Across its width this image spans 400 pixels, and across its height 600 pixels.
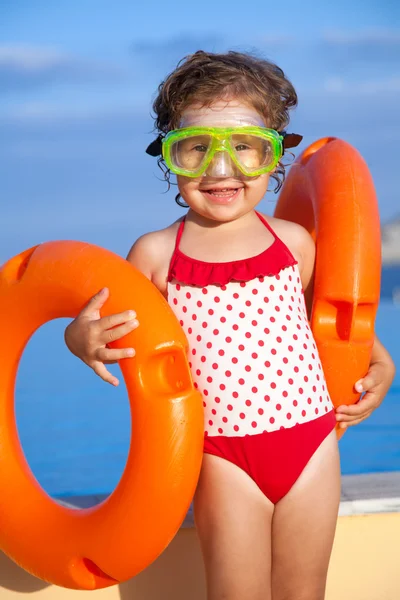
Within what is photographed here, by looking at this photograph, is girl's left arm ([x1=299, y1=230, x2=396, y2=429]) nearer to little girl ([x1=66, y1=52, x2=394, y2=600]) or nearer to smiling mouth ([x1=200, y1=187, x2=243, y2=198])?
little girl ([x1=66, y1=52, x2=394, y2=600])

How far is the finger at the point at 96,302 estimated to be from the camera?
6.51 ft

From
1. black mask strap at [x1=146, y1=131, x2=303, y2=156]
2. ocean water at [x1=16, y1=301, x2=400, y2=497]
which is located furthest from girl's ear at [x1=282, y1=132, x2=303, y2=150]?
ocean water at [x1=16, y1=301, x2=400, y2=497]

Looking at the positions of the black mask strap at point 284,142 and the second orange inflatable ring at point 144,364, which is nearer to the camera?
the second orange inflatable ring at point 144,364

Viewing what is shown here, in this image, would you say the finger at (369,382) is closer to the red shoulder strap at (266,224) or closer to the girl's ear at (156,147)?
the red shoulder strap at (266,224)

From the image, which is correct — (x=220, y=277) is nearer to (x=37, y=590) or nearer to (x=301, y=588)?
(x=301, y=588)

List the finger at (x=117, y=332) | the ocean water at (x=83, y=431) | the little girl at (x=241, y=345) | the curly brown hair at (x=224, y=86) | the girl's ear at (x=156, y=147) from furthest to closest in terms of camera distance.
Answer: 1. the ocean water at (x=83, y=431)
2. the girl's ear at (x=156, y=147)
3. the curly brown hair at (x=224, y=86)
4. the little girl at (x=241, y=345)
5. the finger at (x=117, y=332)

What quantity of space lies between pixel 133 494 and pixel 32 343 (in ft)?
21.7

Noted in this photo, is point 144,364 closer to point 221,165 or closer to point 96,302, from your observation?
point 96,302

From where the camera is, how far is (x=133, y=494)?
1991mm

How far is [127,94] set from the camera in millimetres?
11570

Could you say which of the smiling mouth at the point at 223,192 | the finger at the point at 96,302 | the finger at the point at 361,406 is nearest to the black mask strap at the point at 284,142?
the smiling mouth at the point at 223,192

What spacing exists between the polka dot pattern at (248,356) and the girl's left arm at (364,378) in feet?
0.57

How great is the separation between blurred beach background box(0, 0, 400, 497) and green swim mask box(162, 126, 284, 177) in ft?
26.4

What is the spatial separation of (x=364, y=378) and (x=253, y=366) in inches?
15.5
